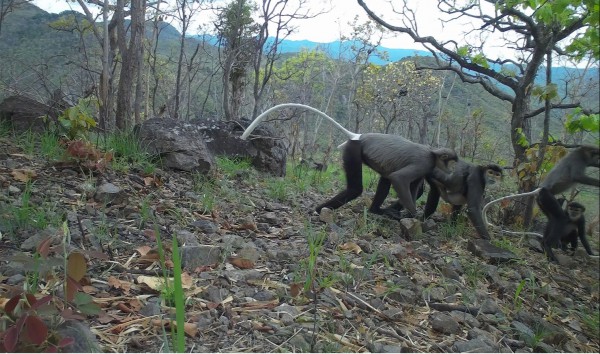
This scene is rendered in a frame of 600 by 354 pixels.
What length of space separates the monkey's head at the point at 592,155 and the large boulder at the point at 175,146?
5382 millimetres

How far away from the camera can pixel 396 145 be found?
617 centimetres

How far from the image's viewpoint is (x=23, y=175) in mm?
4578

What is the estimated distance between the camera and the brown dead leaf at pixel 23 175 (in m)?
4.53

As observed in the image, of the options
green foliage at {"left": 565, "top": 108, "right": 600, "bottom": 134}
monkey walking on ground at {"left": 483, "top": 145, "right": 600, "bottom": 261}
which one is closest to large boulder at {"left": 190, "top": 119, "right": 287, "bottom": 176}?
green foliage at {"left": 565, "top": 108, "right": 600, "bottom": 134}

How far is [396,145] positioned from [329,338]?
4081 millimetres

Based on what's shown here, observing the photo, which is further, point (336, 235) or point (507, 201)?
point (336, 235)

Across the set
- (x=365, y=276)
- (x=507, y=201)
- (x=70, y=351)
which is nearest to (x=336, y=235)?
(x=365, y=276)

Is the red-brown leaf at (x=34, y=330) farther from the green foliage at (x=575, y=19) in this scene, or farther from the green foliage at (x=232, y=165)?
the green foliage at (x=232, y=165)

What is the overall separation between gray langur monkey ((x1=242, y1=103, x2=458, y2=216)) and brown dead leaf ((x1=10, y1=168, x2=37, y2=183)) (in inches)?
92.5

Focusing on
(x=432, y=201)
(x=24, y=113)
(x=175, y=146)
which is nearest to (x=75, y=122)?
(x=175, y=146)

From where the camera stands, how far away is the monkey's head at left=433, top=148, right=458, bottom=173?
233 inches

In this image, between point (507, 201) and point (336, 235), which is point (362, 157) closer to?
point (336, 235)

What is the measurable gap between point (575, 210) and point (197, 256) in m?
2.42

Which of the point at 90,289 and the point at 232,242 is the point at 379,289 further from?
the point at 90,289
